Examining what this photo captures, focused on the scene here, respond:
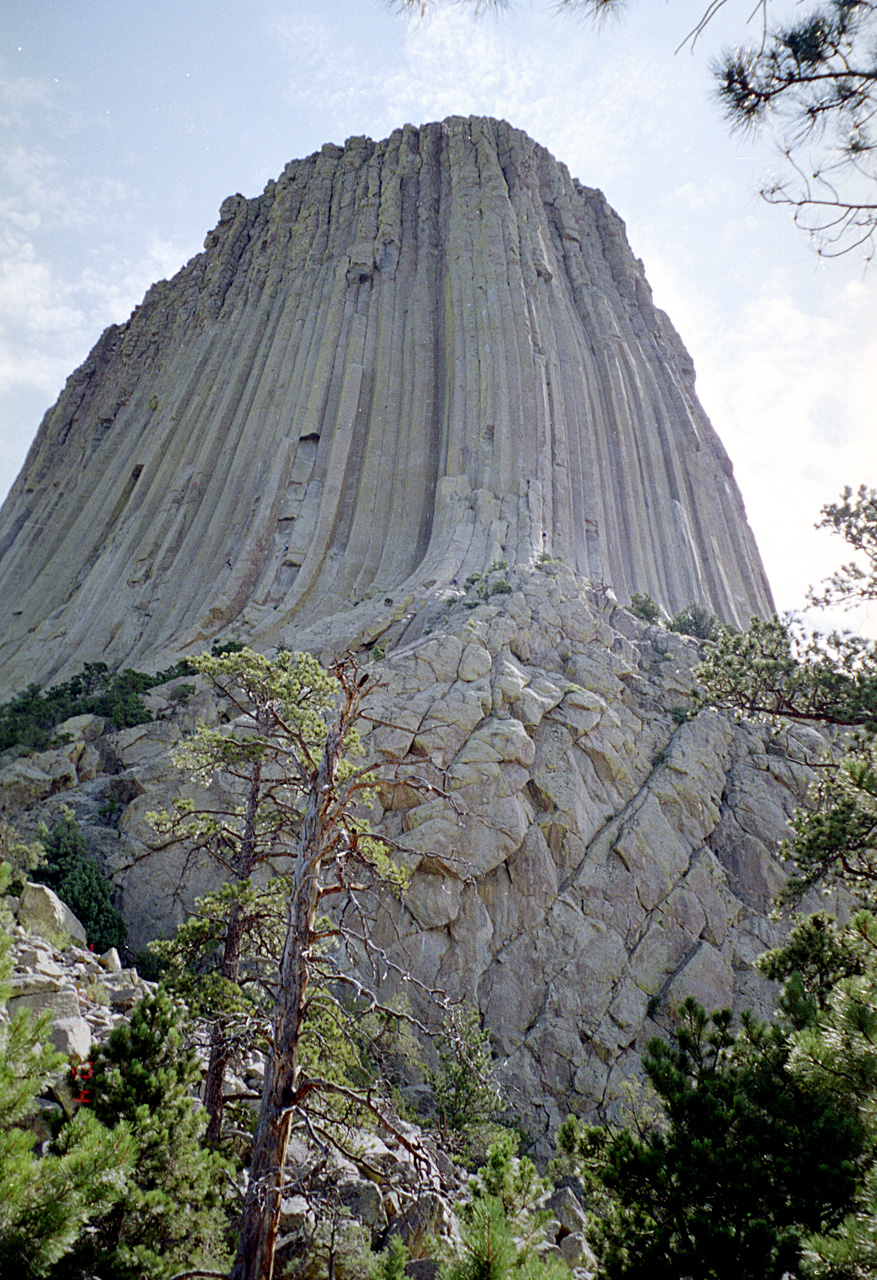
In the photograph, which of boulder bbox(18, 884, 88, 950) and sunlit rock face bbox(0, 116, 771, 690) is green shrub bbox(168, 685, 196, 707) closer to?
sunlit rock face bbox(0, 116, 771, 690)

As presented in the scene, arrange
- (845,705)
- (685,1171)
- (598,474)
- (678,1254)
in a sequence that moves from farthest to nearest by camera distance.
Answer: (598,474) < (845,705) < (685,1171) < (678,1254)

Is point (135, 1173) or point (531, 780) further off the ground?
point (531, 780)

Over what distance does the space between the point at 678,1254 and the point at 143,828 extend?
49.9 ft

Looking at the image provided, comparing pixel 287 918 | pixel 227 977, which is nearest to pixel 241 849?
pixel 287 918

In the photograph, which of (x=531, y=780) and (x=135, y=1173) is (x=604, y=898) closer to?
(x=531, y=780)

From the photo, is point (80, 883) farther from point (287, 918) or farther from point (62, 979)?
point (287, 918)

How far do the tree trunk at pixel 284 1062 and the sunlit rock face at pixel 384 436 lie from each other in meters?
20.7

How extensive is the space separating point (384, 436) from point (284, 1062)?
3663 cm

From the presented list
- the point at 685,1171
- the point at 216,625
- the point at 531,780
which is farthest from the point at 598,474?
the point at 685,1171

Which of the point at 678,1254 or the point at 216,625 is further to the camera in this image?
the point at 216,625

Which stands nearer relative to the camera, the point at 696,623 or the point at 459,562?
the point at 459,562

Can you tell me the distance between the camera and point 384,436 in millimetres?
39312

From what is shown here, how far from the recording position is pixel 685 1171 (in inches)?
227

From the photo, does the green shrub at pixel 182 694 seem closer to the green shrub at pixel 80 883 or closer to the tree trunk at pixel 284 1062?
the green shrub at pixel 80 883
